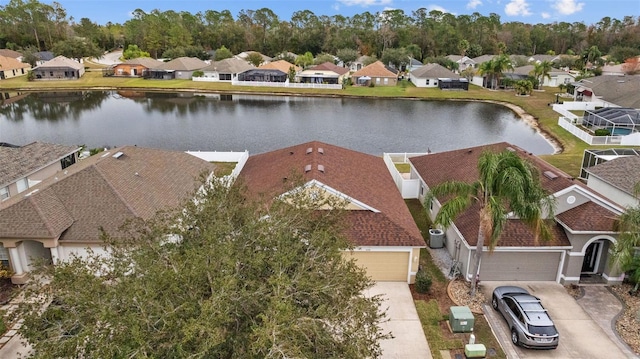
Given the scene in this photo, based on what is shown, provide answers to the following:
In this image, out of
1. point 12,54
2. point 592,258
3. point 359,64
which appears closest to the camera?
point 592,258

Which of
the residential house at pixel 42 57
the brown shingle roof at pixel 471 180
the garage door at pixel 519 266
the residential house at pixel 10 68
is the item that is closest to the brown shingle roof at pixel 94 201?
the brown shingle roof at pixel 471 180

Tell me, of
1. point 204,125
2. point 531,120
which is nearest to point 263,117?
point 204,125

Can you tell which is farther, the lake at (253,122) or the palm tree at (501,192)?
the lake at (253,122)

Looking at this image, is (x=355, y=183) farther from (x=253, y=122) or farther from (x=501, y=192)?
(x=253, y=122)

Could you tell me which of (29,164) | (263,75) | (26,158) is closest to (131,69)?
(263,75)

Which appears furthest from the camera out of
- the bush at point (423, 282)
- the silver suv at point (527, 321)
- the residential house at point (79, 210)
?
the bush at point (423, 282)

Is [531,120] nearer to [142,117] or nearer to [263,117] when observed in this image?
[263,117]

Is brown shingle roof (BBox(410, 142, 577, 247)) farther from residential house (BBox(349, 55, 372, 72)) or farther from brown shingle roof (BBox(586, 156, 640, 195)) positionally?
residential house (BBox(349, 55, 372, 72))

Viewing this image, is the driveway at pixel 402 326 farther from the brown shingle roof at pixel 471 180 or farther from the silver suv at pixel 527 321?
the brown shingle roof at pixel 471 180
